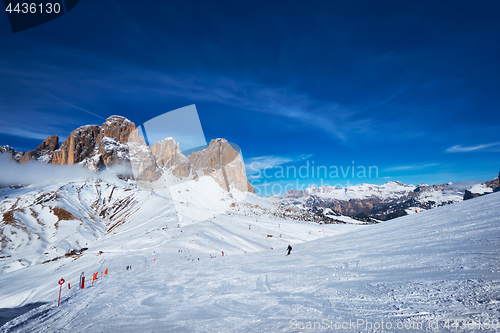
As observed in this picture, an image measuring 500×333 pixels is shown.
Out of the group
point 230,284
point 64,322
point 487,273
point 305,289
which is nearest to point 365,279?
point 305,289

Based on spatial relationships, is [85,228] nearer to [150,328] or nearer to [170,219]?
[170,219]

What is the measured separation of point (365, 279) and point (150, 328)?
8.58m

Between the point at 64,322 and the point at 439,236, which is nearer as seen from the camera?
the point at 64,322

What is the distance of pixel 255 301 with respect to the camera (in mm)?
9148

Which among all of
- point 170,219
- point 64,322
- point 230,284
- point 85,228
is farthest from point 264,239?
point 85,228

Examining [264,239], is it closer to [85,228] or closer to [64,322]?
[64,322]

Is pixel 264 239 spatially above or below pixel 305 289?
below

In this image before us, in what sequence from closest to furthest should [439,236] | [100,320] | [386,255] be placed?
[100,320] < [386,255] < [439,236]

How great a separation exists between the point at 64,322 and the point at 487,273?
15.5 metres

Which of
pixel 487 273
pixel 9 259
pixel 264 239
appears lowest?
pixel 9 259

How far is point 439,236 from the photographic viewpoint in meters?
12.9

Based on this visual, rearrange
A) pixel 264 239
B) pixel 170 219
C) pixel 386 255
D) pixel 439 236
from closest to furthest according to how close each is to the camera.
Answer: pixel 386 255
pixel 439 236
pixel 264 239
pixel 170 219

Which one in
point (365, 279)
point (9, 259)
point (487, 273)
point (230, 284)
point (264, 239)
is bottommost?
point (9, 259)

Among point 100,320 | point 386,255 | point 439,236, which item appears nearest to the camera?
point 100,320
